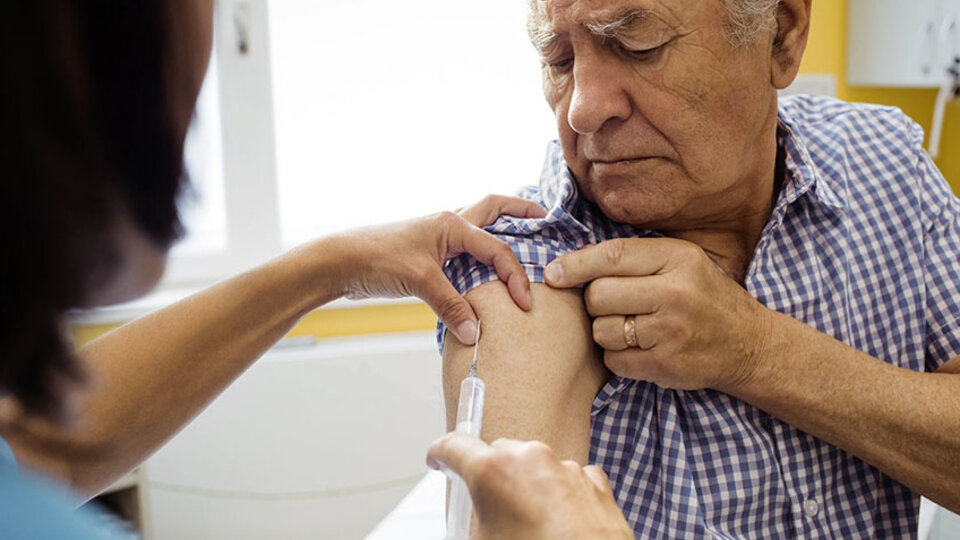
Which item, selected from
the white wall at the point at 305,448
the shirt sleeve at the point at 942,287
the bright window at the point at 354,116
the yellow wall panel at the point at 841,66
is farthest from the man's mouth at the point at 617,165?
the yellow wall panel at the point at 841,66

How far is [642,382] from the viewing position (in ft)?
4.27

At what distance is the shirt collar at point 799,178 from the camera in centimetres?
137

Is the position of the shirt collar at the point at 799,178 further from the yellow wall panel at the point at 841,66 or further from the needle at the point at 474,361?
the yellow wall panel at the point at 841,66

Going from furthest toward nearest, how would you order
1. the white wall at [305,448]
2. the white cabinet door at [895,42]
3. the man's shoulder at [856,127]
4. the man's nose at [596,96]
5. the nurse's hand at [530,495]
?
the white cabinet door at [895,42] < the white wall at [305,448] < the man's shoulder at [856,127] < the man's nose at [596,96] < the nurse's hand at [530,495]

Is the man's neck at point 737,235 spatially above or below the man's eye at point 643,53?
below

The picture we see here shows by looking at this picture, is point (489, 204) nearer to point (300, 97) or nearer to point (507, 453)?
point (507, 453)

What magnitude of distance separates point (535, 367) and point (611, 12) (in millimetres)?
429

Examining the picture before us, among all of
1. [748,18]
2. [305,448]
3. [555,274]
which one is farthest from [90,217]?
[305,448]

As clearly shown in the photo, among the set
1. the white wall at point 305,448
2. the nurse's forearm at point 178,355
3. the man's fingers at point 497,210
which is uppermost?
the man's fingers at point 497,210

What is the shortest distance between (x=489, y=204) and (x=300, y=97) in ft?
6.89

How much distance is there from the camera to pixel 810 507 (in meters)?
1.29

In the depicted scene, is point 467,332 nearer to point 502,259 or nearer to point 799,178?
point 502,259

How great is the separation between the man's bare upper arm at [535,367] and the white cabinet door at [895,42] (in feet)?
7.98

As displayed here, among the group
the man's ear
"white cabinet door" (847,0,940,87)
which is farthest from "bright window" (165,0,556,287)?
the man's ear
